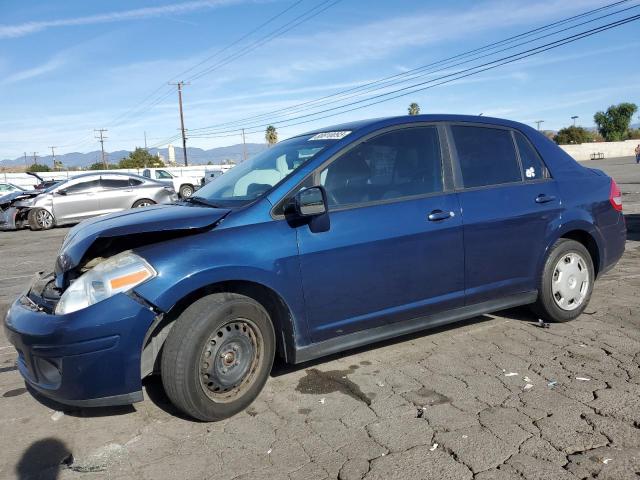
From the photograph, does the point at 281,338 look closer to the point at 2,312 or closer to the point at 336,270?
the point at 336,270

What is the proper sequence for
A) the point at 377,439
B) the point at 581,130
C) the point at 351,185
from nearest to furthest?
the point at 377,439
the point at 351,185
the point at 581,130

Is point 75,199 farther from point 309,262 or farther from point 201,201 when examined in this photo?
point 309,262

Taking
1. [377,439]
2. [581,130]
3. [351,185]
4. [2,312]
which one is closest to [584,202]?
[351,185]

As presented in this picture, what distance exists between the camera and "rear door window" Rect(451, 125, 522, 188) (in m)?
4.17

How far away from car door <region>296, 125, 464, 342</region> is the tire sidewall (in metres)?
0.98

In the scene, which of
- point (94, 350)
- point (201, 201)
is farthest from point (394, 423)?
point (201, 201)

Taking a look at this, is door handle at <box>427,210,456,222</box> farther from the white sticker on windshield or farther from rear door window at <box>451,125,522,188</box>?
the white sticker on windshield

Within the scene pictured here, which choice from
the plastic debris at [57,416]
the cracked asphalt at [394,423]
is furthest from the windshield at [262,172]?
the plastic debris at [57,416]

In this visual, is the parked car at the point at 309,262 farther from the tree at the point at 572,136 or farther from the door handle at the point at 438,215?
the tree at the point at 572,136

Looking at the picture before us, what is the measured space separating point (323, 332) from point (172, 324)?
97cm

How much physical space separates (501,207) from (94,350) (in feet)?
10.1

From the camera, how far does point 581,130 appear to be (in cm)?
8081

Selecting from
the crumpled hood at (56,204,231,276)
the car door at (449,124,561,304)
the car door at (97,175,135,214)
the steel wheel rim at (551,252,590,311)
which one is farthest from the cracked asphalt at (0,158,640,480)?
the car door at (97,175,135,214)

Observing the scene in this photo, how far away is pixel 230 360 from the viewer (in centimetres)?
320
